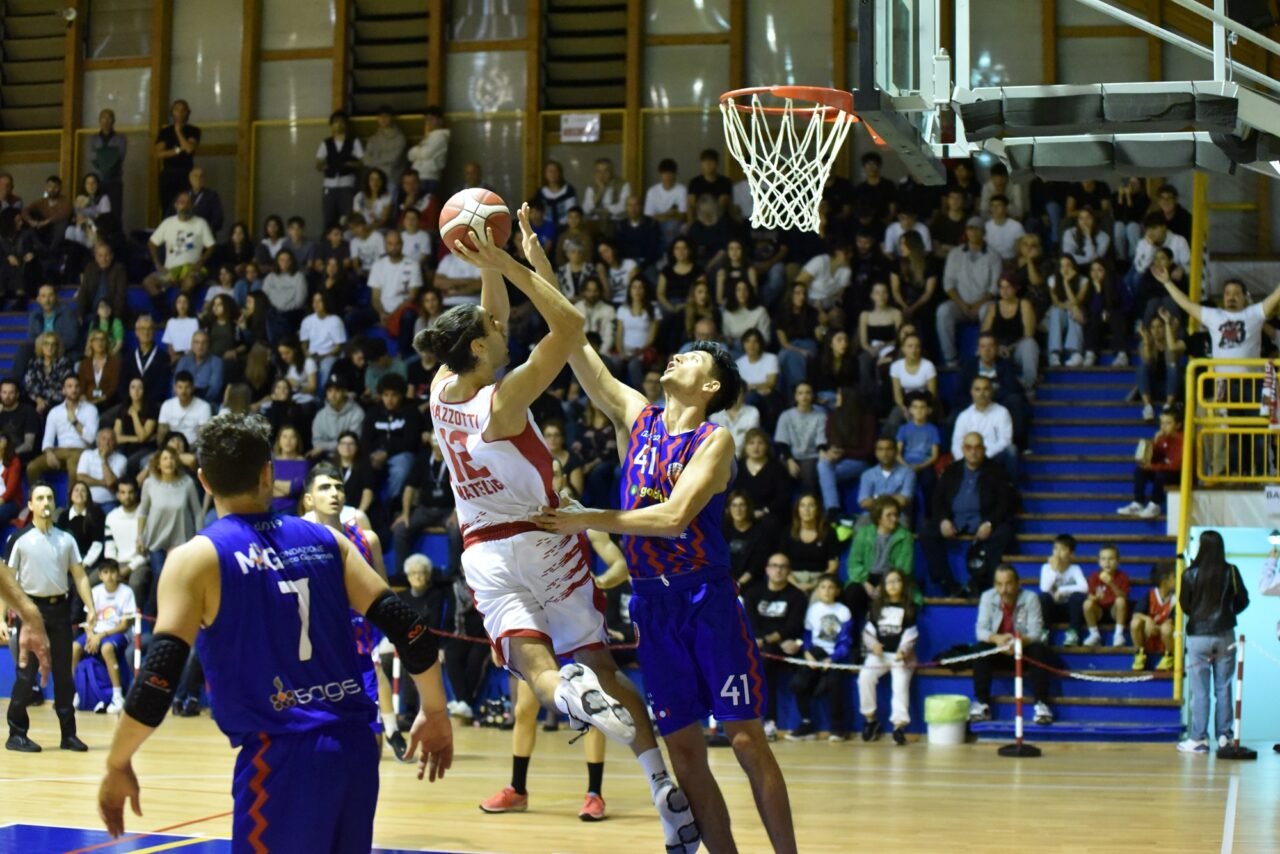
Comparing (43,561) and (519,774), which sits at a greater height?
(43,561)

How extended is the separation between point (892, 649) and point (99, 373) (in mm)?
9323

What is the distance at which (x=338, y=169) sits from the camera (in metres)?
19.0

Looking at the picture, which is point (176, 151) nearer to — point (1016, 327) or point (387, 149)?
point (387, 149)

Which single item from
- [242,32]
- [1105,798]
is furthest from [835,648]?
[242,32]

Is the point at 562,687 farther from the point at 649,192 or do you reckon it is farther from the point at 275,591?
the point at 649,192

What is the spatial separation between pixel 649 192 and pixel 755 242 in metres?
1.75


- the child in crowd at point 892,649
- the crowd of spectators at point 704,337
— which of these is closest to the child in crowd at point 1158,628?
the crowd of spectators at point 704,337

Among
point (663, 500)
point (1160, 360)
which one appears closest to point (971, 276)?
point (1160, 360)

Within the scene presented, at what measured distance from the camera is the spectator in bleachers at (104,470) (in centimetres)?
1588

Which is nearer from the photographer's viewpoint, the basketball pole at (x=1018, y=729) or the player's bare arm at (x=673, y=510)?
the player's bare arm at (x=673, y=510)

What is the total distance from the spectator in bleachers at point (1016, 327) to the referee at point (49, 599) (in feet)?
28.2

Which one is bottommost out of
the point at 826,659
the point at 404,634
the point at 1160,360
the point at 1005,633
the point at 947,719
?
the point at 947,719

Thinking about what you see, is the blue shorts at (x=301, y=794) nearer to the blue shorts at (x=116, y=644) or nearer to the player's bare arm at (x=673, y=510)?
the player's bare arm at (x=673, y=510)

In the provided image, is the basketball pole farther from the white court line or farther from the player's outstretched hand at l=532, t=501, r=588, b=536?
the player's outstretched hand at l=532, t=501, r=588, b=536
